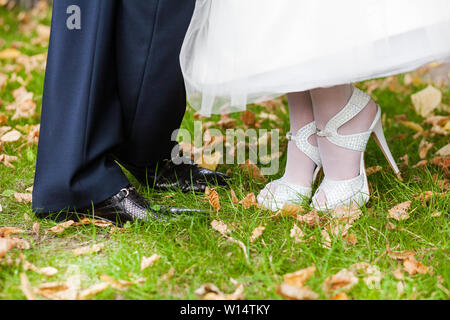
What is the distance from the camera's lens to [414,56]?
1261 mm

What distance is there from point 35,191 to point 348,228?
91 cm

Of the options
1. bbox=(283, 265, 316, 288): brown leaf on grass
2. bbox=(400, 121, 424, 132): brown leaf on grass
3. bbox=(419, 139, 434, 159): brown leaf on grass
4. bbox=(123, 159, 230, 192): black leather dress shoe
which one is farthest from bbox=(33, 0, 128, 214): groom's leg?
bbox=(400, 121, 424, 132): brown leaf on grass

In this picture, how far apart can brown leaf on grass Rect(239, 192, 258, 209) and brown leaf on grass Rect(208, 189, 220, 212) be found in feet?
0.24

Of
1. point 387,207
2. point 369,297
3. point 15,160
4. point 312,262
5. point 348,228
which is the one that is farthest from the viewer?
point 15,160

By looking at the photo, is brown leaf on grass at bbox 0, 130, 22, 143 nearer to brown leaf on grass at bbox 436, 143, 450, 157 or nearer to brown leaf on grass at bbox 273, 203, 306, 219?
brown leaf on grass at bbox 273, 203, 306, 219

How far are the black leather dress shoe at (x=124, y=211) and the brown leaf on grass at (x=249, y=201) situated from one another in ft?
0.52

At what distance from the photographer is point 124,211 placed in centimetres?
145

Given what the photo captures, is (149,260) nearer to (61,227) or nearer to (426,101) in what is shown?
(61,227)

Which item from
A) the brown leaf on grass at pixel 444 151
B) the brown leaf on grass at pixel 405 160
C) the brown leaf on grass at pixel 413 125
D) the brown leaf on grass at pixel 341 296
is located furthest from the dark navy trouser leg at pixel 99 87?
the brown leaf on grass at pixel 413 125

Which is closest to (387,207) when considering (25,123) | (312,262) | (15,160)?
(312,262)

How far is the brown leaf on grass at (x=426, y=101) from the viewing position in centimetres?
246

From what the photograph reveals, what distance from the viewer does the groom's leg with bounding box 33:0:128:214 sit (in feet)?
4.46

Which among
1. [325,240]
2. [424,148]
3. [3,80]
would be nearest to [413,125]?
[424,148]

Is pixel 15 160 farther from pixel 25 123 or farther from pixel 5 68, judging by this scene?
pixel 5 68
